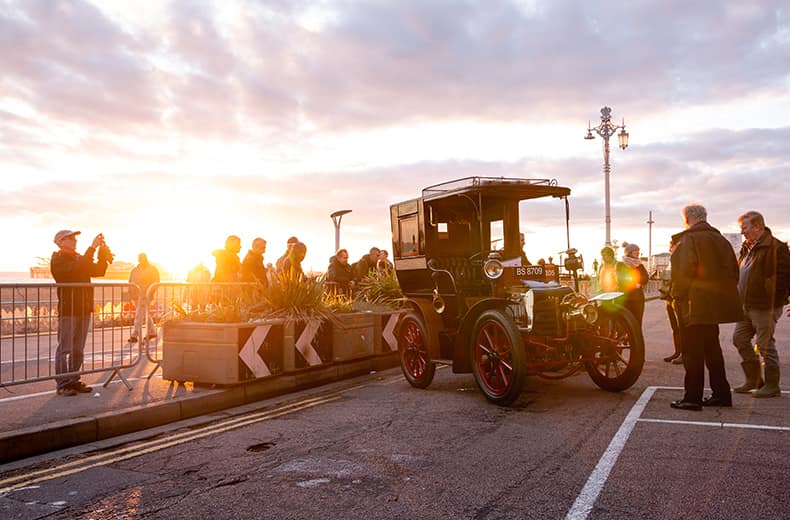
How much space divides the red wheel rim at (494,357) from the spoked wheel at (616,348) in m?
1.06

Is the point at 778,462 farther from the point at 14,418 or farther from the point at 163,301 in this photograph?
the point at 163,301

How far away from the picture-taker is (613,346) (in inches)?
280

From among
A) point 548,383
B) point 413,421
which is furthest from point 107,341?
point 548,383

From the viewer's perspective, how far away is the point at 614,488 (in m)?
4.10

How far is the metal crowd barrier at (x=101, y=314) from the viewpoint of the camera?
6.93 m

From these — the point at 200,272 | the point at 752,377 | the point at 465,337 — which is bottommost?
the point at 752,377

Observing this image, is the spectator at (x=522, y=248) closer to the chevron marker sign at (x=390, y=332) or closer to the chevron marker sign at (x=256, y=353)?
the chevron marker sign at (x=390, y=332)

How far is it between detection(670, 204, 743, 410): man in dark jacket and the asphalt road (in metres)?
0.28

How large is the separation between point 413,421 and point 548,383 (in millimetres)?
2617

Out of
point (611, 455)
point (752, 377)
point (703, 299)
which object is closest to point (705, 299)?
point (703, 299)

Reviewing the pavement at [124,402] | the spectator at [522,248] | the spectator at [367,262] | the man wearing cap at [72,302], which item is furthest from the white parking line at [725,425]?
the spectator at [367,262]

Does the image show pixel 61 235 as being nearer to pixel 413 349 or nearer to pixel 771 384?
pixel 413 349

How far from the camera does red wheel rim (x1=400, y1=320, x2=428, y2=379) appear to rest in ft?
26.4

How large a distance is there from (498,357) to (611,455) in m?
2.10
